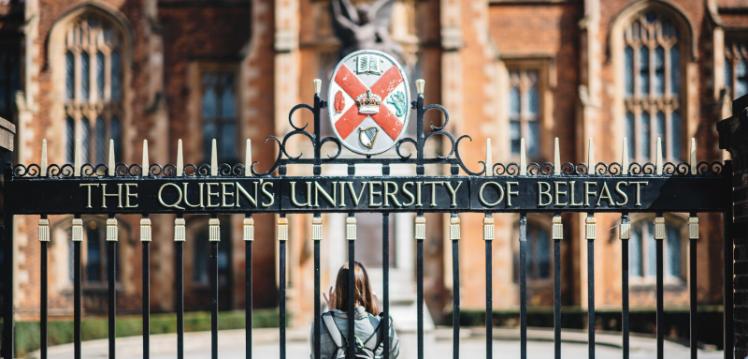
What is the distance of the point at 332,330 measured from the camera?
749 cm

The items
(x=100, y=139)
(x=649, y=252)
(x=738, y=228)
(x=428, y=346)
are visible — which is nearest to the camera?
(x=738, y=228)

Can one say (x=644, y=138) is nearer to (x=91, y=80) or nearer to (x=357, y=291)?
(x=91, y=80)

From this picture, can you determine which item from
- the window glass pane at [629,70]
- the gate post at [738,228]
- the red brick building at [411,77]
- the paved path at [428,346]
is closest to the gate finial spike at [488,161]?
the gate post at [738,228]

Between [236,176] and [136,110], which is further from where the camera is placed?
[136,110]

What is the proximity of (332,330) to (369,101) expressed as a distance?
156cm

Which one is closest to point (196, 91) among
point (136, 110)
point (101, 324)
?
point (136, 110)

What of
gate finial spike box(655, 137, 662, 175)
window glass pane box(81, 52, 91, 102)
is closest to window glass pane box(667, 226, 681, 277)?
window glass pane box(81, 52, 91, 102)

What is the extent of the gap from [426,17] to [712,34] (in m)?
6.62

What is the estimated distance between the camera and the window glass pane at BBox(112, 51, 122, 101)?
26609 mm

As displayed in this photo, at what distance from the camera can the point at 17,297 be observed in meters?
25.7

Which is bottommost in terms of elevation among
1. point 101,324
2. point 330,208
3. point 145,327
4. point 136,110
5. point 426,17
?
point 101,324

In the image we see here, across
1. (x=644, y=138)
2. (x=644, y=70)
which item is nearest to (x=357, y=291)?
(x=644, y=138)

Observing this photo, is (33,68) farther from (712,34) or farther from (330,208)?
(330,208)

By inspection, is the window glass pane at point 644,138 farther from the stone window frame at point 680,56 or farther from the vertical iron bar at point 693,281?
the vertical iron bar at point 693,281
